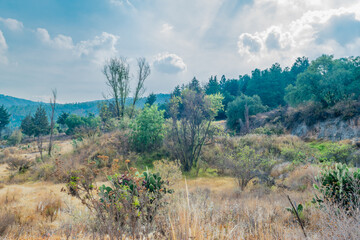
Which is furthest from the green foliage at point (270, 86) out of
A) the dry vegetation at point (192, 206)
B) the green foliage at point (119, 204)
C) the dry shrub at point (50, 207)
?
the green foliage at point (119, 204)

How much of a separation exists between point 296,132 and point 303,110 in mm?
2880

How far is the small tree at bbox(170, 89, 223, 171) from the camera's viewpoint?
10.8 meters

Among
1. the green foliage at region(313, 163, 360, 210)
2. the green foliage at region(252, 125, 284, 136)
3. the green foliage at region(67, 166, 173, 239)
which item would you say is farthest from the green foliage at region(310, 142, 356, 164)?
the green foliage at region(252, 125, 284, 136)

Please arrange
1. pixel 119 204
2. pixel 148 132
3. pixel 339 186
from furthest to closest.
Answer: pixel 148 132 < pixel 339 186 < pixel 119 204

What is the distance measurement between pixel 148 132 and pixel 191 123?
2929 mm

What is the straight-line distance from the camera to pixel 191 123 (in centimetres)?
1101

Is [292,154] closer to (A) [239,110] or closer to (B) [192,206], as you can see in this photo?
(B) [192,206]

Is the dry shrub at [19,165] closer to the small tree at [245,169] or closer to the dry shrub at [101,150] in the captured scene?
the dry shrub at [101,150]

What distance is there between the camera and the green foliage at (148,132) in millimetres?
12320

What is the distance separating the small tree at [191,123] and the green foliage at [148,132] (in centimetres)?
128

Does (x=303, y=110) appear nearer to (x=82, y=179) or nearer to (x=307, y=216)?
(x=307, y=216)

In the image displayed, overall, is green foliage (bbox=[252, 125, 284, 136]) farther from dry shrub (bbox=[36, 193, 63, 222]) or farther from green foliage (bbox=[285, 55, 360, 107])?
dry shrub (bbox=[36, 193, 63, 222])

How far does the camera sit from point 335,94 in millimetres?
20422

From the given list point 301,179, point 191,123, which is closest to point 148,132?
point 191,123
